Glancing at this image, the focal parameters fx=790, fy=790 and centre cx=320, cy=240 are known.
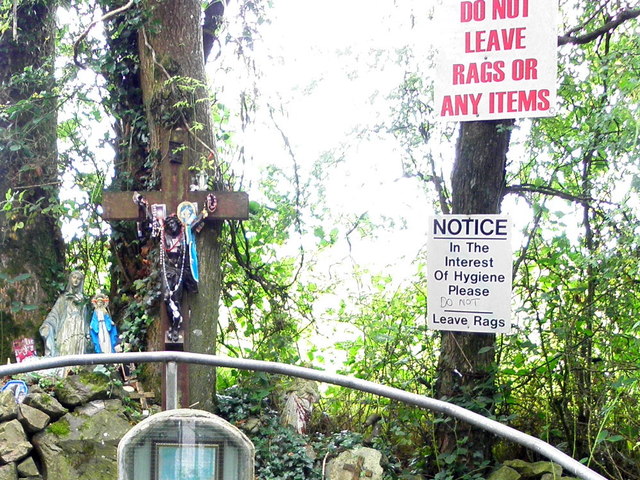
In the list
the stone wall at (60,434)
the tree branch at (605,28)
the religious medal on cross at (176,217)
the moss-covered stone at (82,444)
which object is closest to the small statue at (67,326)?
the stone wall at (60,434)

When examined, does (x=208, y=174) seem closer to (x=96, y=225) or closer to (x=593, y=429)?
(x=96, y=225)

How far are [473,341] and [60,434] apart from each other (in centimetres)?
291

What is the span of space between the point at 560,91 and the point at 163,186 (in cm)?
299

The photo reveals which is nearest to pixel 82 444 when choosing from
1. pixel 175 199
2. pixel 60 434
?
pixel 60 434

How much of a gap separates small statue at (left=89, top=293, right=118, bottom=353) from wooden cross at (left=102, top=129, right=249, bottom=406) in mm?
630

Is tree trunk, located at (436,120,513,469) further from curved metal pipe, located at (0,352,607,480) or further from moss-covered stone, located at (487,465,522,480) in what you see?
curved metal pipe, located at (0,352,607,480)

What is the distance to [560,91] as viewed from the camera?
562 cm

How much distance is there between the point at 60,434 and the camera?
5.48 m

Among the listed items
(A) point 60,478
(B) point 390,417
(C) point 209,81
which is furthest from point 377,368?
(C) point 209,81

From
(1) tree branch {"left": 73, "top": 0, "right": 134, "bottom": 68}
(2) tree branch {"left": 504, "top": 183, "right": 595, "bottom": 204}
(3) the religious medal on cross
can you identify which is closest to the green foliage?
(3) the religious medal on cross

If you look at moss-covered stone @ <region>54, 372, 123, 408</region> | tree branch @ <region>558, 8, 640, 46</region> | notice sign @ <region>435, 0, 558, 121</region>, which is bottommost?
moss-covered stone @ <region>54, 372, 123, 408</region>

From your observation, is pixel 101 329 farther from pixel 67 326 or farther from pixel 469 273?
pixel 469 273

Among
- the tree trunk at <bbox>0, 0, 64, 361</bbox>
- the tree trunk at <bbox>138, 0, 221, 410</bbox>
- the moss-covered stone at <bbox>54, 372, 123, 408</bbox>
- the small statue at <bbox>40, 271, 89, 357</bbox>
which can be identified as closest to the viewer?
the moss-covered stone at <bbox>54, 372, 123, 408</bbox>

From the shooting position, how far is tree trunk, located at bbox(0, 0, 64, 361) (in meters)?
6.86
